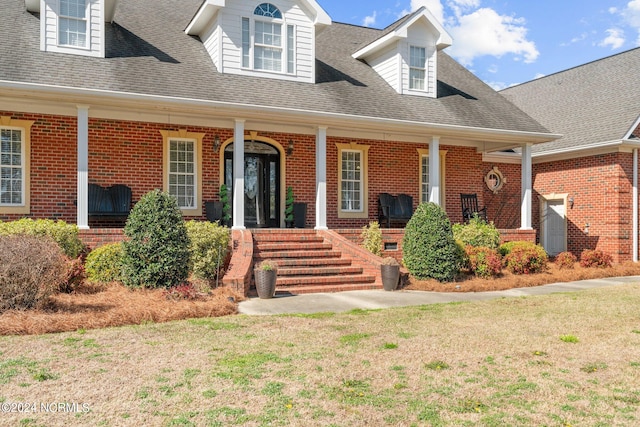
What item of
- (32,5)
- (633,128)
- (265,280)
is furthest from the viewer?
(633,128)

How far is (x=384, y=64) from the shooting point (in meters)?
→ 16.5

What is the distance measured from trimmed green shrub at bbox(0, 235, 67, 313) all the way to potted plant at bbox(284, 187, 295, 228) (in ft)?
25.1

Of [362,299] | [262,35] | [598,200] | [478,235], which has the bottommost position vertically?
[362,299]

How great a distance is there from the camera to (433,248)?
11.6m

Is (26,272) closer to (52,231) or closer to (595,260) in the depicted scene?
(52,231)

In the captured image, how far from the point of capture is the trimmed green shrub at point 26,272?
7.00 m

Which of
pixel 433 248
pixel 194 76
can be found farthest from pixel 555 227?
pixel 194 76

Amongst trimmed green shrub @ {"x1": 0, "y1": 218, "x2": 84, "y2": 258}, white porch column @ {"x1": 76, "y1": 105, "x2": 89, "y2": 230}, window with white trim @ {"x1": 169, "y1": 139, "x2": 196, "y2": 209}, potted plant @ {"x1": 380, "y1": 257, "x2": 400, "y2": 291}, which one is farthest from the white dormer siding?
potted plant @ {"x1": 380, "y1": 257, "x2": 400, "y2": 291}

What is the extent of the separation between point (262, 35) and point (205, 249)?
A: 6.42m

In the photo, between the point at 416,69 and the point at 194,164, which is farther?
the point at 416,69

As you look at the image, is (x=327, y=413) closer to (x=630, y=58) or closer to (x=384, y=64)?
(x=384, y=64)

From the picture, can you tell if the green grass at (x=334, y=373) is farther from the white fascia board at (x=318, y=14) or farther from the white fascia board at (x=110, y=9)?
the white fascia board at (x=318, y=14)

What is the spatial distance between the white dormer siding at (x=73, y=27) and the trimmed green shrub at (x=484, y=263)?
9.57 m

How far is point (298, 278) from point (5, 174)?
700 centimetres
